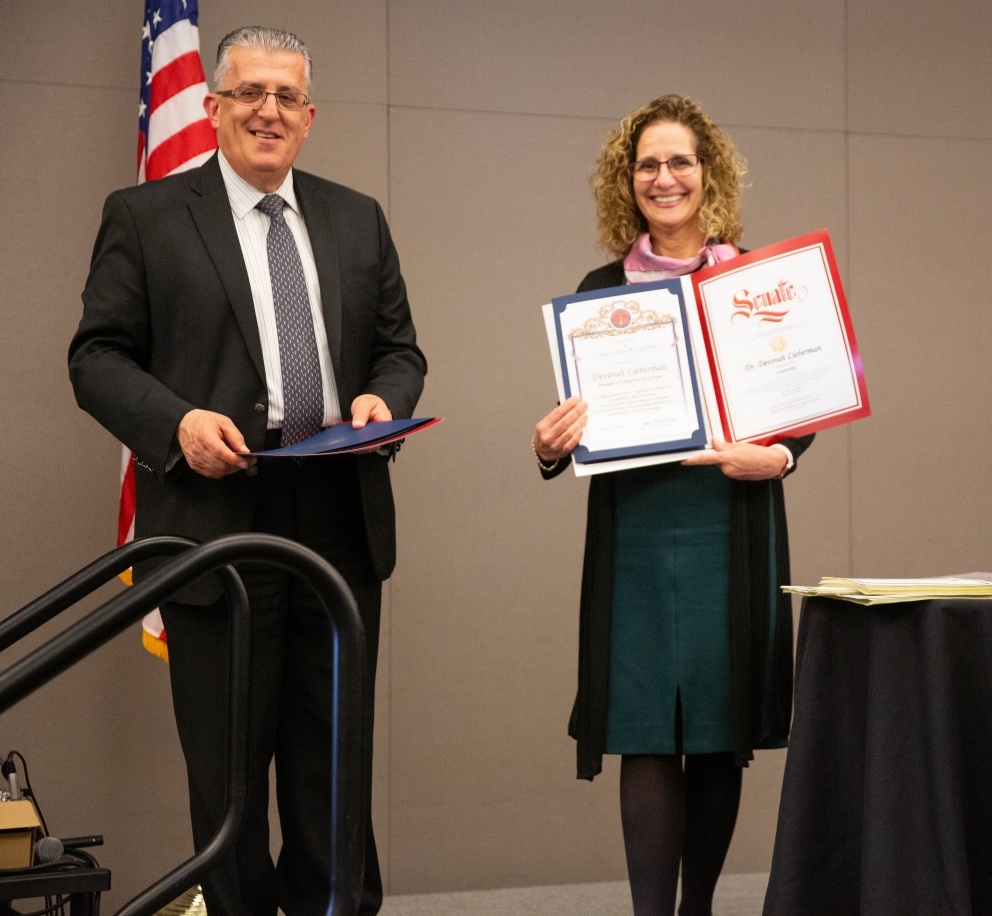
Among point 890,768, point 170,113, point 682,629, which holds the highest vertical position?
point 170,113

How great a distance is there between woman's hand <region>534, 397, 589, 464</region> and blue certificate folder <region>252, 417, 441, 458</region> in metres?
0.36

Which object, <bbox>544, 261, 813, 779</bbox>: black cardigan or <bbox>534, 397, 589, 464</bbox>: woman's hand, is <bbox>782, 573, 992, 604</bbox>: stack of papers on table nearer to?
<bbox>544, 261, 813, 779</bbox>: black cardigan

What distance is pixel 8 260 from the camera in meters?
3.27

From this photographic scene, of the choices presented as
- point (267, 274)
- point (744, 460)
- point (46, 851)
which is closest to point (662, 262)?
point (744, 460)

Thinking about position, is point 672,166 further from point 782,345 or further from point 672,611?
point 672,611

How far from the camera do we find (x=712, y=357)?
231 centimetres

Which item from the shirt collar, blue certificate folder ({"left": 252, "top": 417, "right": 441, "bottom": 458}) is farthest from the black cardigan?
the shirt collar

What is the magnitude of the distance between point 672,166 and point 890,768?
49.1 inches

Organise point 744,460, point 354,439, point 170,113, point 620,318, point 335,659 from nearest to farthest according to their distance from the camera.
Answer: point 335,659, point 354,439, point 744,460, point 620,318, point 170,113

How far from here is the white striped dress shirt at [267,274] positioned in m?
2.17

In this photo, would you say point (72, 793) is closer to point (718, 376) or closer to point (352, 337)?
point (352, 337)

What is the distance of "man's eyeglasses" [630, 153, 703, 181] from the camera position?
2426 mm

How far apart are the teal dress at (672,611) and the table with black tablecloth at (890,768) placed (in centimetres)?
38

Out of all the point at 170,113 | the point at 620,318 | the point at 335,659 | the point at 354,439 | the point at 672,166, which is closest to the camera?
the point at 335,659
